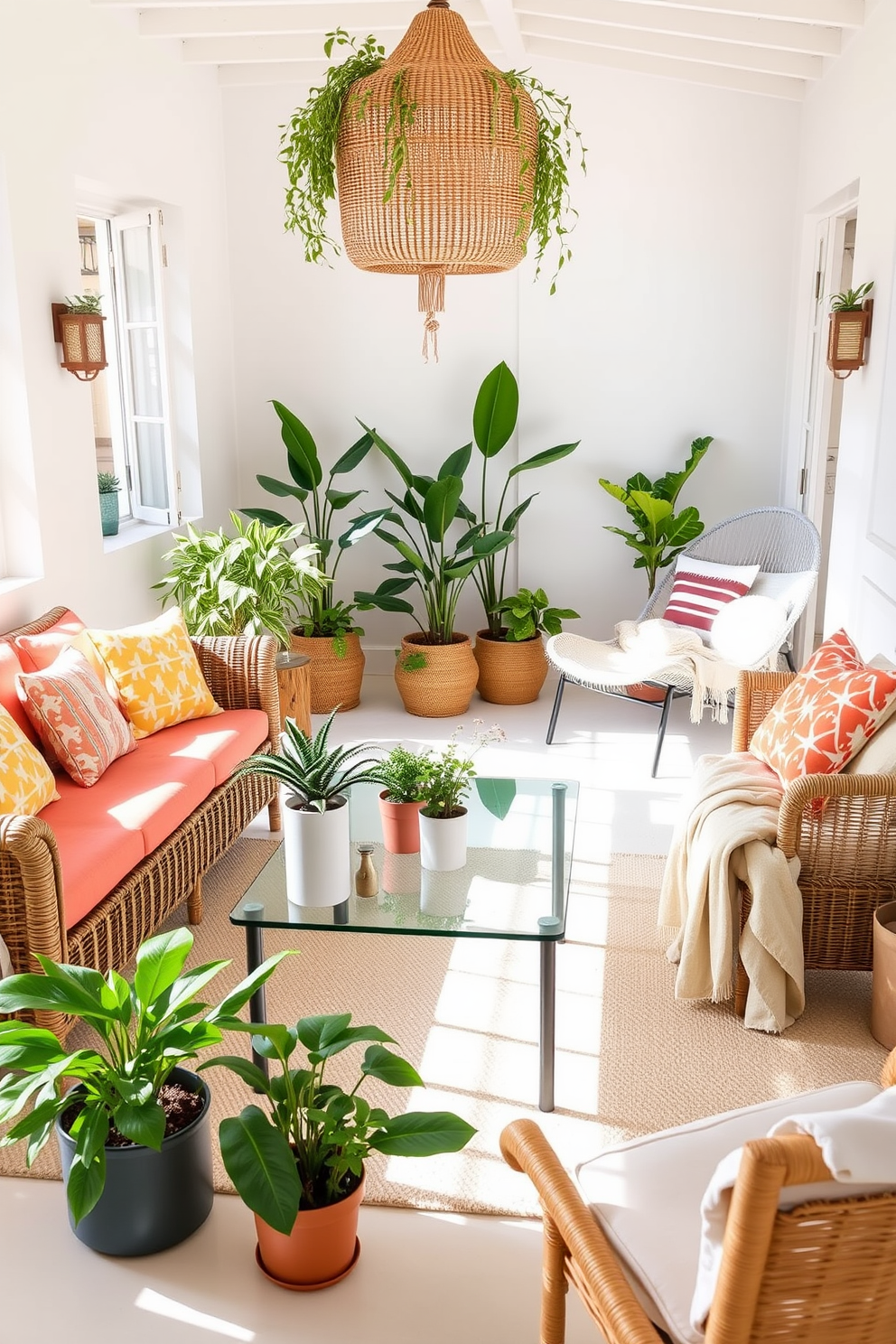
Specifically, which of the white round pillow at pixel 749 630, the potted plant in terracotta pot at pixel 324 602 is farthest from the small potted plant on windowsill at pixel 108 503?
the white round pillow at pixel 749 630

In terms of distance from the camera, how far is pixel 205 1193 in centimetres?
217

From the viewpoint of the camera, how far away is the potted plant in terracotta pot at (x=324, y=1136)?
195 centimetres

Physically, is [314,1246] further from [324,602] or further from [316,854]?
[324,602]

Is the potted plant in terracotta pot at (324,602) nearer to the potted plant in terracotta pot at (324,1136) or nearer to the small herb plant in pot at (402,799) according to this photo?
the small herb plant in pot at (402,799)

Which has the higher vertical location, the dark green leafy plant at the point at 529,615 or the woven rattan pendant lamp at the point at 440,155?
the woven rattan pendant lamp at the point at 440,155

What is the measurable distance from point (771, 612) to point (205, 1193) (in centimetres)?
331

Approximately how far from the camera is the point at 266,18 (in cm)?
450

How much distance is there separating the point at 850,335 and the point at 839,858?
A: 196 cm

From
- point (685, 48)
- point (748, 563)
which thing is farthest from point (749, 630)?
point (685, 48)

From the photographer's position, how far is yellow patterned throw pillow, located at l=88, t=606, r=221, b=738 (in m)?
3.57

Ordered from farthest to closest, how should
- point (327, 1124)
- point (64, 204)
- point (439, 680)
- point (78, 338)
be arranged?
1. point (439, 680)
2. point (64, 204)
3. point (78, 338)
4. point (327, 1124)

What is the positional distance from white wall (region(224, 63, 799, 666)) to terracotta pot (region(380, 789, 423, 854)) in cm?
333

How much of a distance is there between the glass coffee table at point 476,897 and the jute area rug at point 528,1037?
0.47ft

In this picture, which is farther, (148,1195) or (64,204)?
(64,204)
